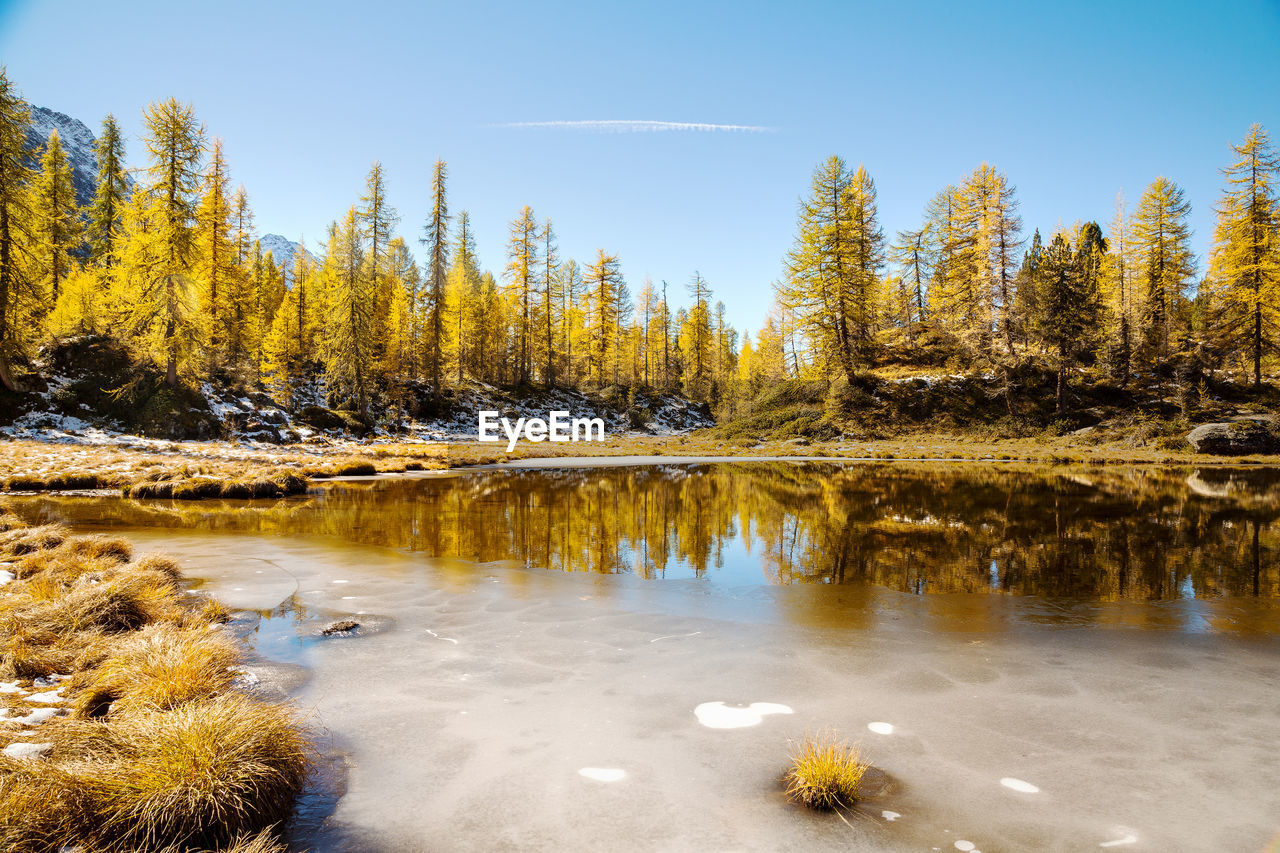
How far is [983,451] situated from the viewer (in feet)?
110

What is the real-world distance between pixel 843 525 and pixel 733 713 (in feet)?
30.0

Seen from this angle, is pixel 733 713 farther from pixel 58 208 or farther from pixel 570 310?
pixel 570 310

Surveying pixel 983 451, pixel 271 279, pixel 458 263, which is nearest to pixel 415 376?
pixel 458 263

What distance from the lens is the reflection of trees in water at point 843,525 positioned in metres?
9.12

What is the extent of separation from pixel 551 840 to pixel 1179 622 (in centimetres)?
747

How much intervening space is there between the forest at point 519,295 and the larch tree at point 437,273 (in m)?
0.17

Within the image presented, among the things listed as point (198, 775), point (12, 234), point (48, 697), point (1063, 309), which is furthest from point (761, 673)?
point (1063, 309)

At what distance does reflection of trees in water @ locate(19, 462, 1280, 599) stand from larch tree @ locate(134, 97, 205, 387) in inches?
679

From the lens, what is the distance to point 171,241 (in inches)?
1196

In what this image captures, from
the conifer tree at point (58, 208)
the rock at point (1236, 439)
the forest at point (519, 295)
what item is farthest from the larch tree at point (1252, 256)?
the conifer tree at point (58, 208)

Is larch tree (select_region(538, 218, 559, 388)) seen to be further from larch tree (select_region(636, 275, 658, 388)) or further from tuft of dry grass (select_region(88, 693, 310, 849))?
tuft of dry grass (select_region(88, 693, 310, 849))

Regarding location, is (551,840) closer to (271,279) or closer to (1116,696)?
(1116,696)

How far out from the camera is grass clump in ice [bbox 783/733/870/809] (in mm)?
3479

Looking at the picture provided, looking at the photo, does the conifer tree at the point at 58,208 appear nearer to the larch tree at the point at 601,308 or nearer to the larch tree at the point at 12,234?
the larch tree at the point at 12,234
